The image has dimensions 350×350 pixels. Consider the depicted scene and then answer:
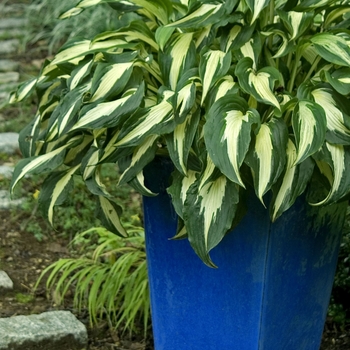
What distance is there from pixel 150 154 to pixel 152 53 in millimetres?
361

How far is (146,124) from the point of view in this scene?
1833 millimetres

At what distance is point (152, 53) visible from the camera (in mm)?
2127

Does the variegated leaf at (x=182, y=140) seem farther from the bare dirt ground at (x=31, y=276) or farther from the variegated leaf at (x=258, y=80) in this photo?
the bare dirt ground at (x=31, y=276)

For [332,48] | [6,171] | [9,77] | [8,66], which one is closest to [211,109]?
[332,48]

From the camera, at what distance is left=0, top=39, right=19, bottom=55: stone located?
17.6ft

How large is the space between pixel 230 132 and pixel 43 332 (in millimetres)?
1121

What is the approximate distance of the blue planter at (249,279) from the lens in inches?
76.4

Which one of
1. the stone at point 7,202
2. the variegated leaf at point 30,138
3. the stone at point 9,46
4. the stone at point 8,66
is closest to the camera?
the variegated leaf at point 30,138

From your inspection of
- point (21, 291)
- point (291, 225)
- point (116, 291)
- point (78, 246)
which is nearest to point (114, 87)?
point (291, 225)

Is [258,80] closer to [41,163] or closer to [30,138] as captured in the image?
[41,163]

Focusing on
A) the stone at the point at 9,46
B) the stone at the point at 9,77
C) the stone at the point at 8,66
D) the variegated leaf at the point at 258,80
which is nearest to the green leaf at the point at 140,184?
the variegated leaf at the point at 258,80

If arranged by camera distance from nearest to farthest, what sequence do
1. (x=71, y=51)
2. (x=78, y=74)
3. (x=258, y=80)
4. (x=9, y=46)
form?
(x=258, y=80) < (x=78, y=74) < (x=71, y=51) < (x=9, y=46)

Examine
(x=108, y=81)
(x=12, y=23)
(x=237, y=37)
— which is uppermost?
(x=12, y=23)

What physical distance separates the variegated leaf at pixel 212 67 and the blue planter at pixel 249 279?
11.7 inches
